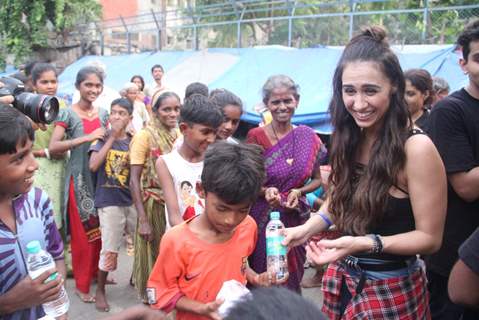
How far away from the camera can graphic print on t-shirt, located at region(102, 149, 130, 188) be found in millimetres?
3691

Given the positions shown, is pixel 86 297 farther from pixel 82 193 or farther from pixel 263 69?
pixel 263 69

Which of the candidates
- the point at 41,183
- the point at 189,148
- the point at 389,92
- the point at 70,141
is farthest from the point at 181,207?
the point at 41,183

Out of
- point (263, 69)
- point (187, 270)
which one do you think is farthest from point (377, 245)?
point (263, 69)

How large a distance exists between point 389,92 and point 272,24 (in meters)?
11.3

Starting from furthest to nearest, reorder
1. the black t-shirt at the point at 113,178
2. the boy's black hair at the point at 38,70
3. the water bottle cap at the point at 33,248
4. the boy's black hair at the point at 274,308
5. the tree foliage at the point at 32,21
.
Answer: the tree foliage at the point at 32,21
the boy's black hair at the point at 38,70
the black t-shirt at the point at 113,178
the water bottle cap at the point at 33,248
the boy's black hair at the point at 274,308

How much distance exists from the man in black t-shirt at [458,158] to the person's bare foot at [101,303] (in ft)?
8.50

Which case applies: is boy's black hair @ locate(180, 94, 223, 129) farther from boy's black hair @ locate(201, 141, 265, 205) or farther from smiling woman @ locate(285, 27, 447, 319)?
smiling woman @ locate(285, 27, 447, 319)

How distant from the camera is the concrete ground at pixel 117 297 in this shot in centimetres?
359

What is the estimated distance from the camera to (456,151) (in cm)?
193

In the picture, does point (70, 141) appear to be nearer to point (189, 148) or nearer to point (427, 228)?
point (189, 148)

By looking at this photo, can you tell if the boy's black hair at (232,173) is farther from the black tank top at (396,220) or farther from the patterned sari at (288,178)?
the patterned sari at (288,178)

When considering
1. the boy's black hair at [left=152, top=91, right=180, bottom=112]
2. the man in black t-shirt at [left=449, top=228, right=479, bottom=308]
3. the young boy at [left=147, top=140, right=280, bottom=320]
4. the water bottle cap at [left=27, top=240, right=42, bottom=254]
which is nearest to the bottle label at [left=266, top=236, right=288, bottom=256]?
the young boy at [left=147, top=140, right=280, bottom=320]

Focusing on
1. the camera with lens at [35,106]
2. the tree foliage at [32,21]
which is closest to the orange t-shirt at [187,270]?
the camera with lens at [35,106]

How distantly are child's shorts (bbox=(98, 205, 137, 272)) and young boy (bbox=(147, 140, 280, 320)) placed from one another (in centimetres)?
196
